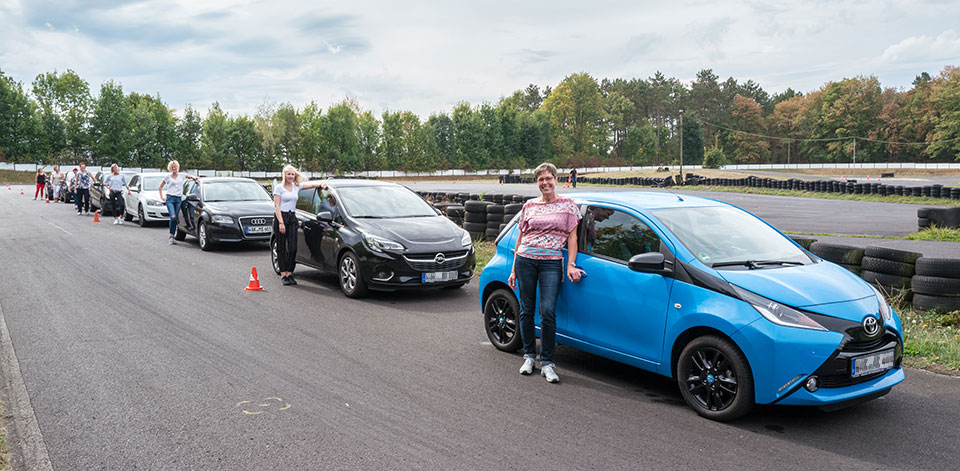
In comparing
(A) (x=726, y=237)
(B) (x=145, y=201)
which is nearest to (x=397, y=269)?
(A) (x=726, y=237)

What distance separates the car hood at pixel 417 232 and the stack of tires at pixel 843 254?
15.8 feet

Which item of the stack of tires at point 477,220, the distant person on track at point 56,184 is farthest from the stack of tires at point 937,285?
the distant person on track at point 56,184

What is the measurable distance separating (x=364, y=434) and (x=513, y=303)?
2.38m

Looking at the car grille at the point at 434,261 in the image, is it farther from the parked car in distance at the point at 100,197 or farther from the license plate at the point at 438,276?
the parked car in distance at the point at 100,197

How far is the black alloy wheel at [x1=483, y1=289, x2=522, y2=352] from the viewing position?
6798 mm

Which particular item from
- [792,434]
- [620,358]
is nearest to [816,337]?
[792,434]

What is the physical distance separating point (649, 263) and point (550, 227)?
1048mm

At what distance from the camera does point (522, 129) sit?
10919 centimetres

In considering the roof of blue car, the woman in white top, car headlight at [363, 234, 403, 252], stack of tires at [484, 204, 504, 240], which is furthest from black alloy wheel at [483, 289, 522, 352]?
stack of tires at [484, 204, 504, 240]

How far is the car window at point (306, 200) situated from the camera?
11.3m

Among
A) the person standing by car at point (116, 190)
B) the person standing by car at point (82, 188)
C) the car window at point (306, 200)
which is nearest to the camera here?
the car window at point (306, 200)

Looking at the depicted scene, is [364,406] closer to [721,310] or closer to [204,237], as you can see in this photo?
[721,310]

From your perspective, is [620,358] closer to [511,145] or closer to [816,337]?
[816,337]

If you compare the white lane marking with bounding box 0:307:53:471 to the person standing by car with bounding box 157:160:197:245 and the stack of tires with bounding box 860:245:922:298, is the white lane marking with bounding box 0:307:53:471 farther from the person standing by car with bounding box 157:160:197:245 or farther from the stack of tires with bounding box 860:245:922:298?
the person standing by car with bounding box 157:160:197:245
